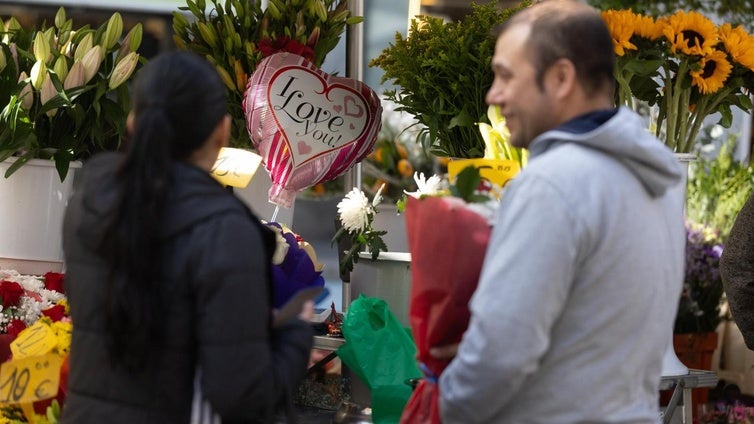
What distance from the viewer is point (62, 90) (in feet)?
8.65

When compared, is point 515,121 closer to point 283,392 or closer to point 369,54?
point 283,392

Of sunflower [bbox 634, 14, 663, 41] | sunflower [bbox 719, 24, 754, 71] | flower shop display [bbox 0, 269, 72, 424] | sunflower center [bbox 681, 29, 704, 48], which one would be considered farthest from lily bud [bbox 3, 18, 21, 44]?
sunflower [bbox 719, 24, 754, 71]

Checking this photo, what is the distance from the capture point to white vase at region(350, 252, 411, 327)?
2492 mm

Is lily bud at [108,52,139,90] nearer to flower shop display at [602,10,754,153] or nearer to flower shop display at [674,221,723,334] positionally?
flower shop display at [602,10,754,153]

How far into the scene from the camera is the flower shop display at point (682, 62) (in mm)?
2596

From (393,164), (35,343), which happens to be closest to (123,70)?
(35,343)

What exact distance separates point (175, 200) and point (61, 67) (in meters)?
1.40

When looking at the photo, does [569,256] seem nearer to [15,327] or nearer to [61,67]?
[15,327]

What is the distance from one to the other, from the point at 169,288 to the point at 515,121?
1.72ft

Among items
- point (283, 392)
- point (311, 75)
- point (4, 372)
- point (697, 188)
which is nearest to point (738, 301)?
point (311, 75)

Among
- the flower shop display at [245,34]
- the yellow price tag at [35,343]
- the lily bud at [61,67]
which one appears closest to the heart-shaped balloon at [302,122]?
the flower shop display at [245,34]

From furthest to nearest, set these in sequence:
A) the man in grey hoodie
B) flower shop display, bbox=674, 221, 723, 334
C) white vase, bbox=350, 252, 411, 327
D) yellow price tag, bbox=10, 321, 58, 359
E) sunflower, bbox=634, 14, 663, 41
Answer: flower shop display, bbox=674, 221, 723, 334, sunflower, bbox=634, 14, 663, 41, white vase, bbox=350, 252, 411, 327, yellow price tag, bbox=10, 321, 58, 359, the man in grey hoodie

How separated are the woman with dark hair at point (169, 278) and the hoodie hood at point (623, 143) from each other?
1.40ft

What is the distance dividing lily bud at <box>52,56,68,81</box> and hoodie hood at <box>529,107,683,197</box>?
1578 millimetres
